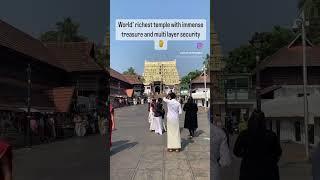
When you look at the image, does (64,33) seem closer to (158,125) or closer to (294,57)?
(294,57)

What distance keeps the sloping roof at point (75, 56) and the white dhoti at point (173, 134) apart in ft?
92.0

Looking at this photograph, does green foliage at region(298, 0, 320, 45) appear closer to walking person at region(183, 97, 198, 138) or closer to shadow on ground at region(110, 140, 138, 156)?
walking person at region(183, 97, 198, 138)

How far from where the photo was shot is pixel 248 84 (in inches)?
2542

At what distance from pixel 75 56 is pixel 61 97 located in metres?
11.8

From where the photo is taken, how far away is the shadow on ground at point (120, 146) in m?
15.1

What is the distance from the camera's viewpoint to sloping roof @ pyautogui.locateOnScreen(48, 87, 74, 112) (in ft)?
114

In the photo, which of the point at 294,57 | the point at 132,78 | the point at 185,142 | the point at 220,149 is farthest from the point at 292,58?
the point at 220,149

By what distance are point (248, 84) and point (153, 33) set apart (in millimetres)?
51932

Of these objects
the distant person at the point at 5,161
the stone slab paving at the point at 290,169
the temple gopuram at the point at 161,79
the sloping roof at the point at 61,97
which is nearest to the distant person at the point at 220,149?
the distant person at the point at 5,161

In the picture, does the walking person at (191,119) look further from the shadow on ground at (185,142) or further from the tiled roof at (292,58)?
the tiled roof at (292,58)

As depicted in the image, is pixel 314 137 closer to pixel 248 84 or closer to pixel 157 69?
pixel 157 69

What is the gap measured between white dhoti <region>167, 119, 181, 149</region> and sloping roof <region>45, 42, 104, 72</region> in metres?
28.0

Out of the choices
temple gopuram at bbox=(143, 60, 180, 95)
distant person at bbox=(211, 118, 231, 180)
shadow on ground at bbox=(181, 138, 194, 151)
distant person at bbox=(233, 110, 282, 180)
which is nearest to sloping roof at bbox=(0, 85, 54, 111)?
temple gopuram at bbox=(143, 60, 180, 95)

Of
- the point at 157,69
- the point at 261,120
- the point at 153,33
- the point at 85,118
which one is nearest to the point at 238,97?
the point at 85,118
